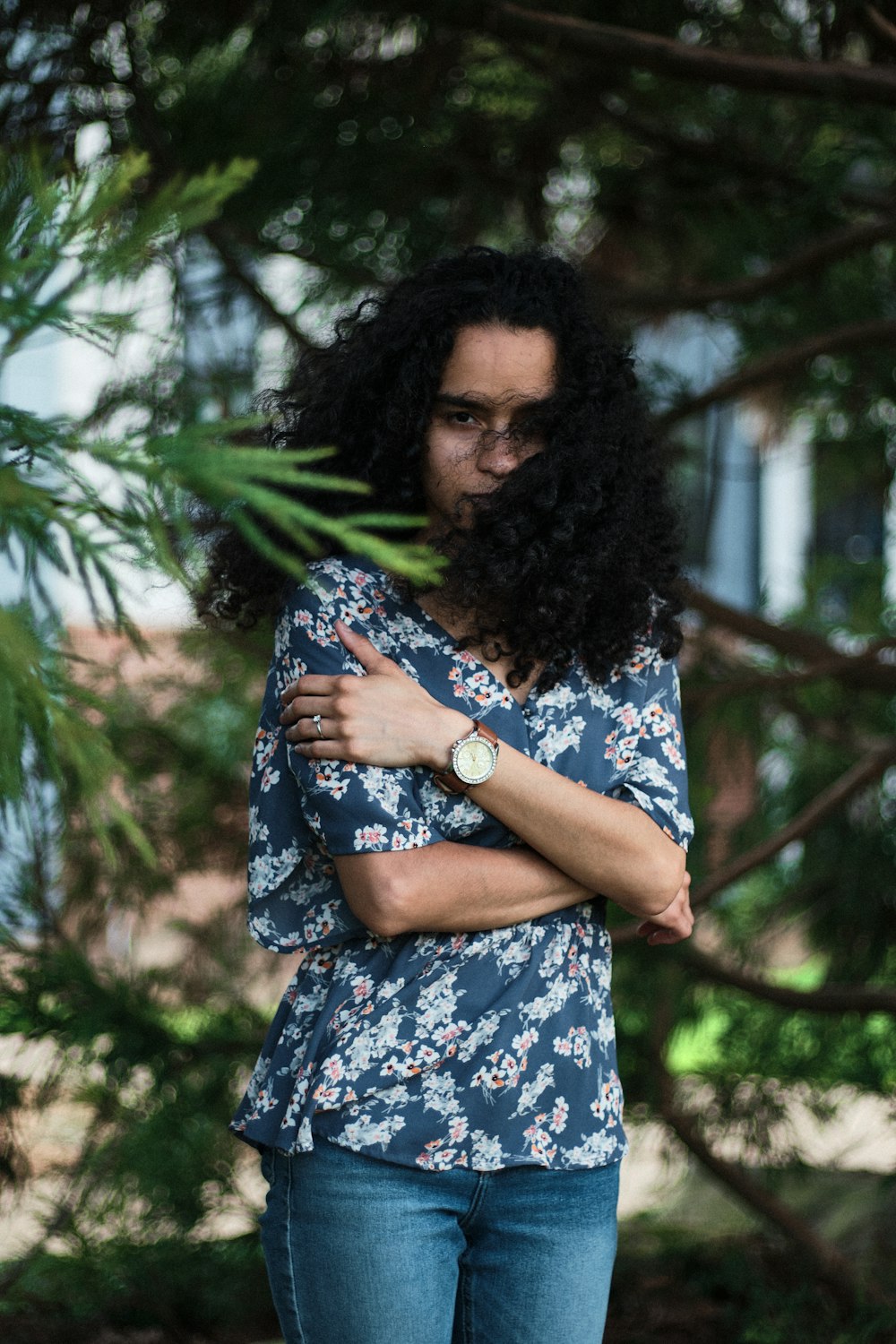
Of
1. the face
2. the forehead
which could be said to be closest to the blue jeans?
the face

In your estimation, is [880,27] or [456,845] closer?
[456,845]

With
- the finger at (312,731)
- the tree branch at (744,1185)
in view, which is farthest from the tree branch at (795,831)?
the finger at (312,731)

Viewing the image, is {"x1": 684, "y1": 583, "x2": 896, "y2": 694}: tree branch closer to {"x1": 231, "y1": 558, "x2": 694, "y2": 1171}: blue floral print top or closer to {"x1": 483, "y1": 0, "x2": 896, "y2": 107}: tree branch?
{"x1": 483, "y1": 0, "x2": 896, "y2": 107}: tree branch

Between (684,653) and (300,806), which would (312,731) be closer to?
(300,806)

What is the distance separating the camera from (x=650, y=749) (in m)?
1.50

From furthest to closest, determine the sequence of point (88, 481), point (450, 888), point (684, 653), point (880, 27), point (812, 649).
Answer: point (684, 653) → point (812, 649) → point (880, 27) → point (450, 888) → point (88, 481)

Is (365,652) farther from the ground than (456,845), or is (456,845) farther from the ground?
(365,652)

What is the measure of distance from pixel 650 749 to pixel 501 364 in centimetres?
42

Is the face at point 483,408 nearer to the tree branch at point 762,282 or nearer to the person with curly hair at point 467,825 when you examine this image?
the person with curly hair at point 467,825

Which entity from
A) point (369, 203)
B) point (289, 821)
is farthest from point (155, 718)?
point (289, 821)

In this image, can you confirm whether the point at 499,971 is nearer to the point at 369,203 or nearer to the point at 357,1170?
the point at 357,1170

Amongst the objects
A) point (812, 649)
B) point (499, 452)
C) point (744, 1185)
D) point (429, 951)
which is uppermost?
point (812, 649)

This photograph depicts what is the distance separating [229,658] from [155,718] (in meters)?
0.24

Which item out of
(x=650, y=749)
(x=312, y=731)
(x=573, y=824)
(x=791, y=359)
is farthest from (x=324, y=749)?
(x=791, y=359)
